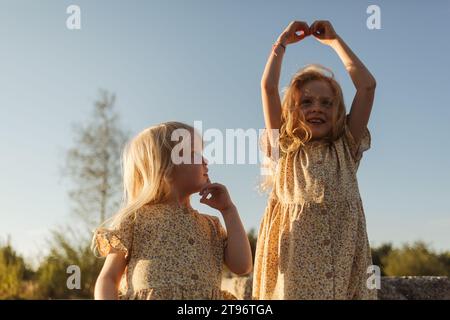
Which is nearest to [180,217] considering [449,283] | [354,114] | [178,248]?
[178,248]

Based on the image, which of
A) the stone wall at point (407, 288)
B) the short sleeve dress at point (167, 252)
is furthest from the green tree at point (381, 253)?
the short sleeve dress at point (167, 252)

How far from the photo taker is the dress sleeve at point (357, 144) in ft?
11.0

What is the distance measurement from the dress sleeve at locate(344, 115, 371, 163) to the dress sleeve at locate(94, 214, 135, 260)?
51.0 inches

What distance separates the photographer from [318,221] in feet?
10.1

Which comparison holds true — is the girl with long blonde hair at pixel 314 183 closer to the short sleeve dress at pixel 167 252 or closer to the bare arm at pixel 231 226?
the bare arm at pixel 231 226

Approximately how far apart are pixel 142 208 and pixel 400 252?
7649mm

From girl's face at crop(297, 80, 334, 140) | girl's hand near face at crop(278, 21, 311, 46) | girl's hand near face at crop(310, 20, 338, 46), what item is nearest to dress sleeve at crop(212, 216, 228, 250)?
girl's face at crop(297, 80, 334, 140)

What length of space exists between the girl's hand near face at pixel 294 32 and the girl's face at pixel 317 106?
271 mm

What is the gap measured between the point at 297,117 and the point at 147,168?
931 mm

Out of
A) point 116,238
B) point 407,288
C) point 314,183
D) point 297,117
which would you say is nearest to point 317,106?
point 297,117

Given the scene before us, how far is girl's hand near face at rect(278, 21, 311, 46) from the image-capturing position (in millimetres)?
3398

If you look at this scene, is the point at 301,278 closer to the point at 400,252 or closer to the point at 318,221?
the point at 318,221

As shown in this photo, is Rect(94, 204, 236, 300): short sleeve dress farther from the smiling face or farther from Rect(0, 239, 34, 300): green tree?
Rect(0, 239, 34, 300): green tree
